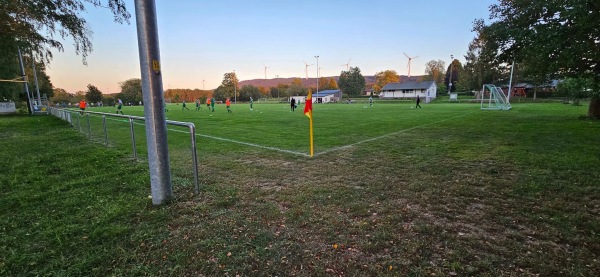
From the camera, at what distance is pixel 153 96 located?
3.66m

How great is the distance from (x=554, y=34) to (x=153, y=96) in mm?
13586

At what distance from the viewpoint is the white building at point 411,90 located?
8000 cm

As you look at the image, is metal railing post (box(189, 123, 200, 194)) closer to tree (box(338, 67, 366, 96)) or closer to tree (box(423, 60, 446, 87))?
tree (box(338, 67, 366, 96))

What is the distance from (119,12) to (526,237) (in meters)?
11.3

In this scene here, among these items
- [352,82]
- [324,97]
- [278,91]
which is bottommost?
[324,97]

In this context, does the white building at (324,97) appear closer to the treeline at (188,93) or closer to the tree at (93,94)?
the treeline at (188,93)

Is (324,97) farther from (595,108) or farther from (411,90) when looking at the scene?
(595,108)

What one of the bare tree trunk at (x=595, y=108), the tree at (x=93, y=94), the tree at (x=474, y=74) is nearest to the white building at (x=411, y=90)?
the tree at (x=474, y=74)

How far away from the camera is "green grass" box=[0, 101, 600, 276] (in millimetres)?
2543

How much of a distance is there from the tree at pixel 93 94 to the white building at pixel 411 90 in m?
89.5

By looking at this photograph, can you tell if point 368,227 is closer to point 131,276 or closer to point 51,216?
point 131,276

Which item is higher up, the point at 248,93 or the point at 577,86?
the point at 248,93

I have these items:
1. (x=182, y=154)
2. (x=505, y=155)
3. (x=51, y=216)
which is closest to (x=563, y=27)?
(x=505, y=155)

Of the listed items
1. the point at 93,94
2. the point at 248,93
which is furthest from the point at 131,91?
the point at 248,93
